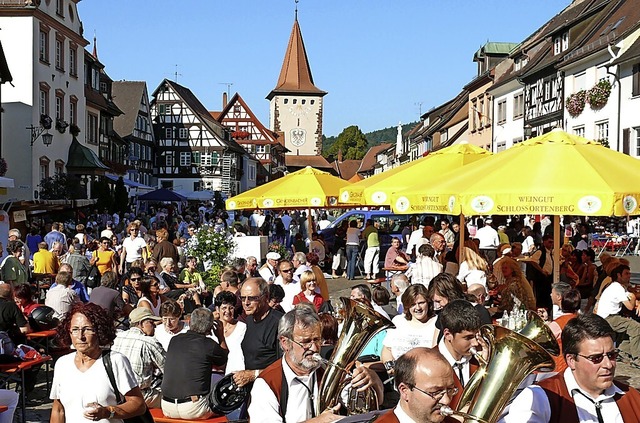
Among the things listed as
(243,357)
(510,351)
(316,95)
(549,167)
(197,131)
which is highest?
(316,95)

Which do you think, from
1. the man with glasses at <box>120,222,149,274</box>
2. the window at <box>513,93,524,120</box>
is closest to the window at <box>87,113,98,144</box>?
the window at <box>513,93,524,120</box>

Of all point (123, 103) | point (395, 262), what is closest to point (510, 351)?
point (395, 262)

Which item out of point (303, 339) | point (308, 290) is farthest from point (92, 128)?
point (303, 339)

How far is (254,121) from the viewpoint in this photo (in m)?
96.4

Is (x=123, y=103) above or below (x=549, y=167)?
above

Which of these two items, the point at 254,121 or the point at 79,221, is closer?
the point at 79,221

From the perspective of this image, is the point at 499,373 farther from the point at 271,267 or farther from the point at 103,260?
the point at 103,260

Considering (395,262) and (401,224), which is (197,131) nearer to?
(401,224)

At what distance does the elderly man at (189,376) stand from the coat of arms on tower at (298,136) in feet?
355

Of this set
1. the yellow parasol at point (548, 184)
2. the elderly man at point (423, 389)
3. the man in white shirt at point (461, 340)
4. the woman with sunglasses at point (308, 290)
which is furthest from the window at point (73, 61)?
the elderly man at point (423, 389)

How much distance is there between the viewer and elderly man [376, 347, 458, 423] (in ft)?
10.9

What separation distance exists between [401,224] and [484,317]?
2005 cm

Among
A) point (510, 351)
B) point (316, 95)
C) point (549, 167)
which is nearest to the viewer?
point (510, 351)

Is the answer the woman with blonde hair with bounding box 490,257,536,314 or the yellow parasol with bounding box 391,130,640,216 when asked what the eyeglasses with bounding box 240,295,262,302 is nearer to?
the yellow parasol with bounding box 391,130,640,216
